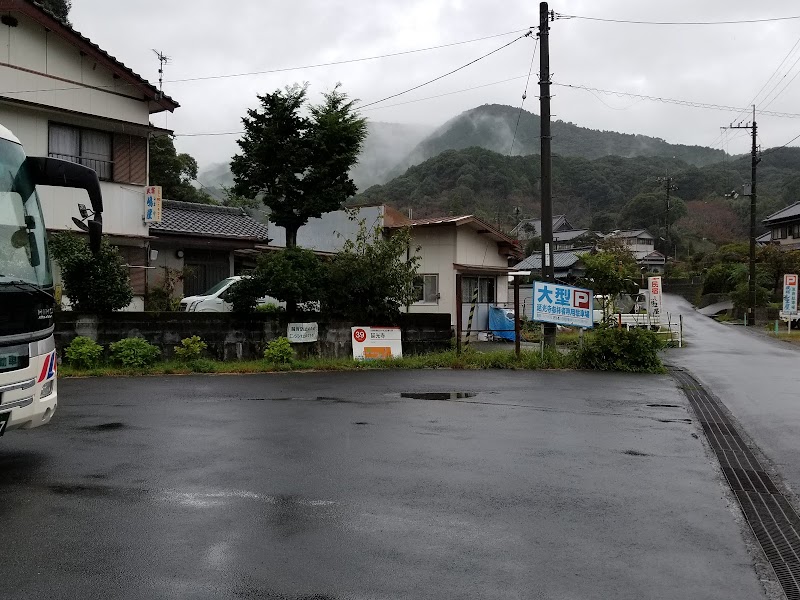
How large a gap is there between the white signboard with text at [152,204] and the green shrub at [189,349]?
6.09 meters

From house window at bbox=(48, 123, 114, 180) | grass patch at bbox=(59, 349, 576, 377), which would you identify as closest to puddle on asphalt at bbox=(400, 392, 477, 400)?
grass patch at bbox=(59, 349, 576, 377)

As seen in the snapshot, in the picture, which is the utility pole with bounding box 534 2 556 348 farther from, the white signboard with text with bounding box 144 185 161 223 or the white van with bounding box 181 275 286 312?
the white signboard with text with bounding box 144 185 161 223

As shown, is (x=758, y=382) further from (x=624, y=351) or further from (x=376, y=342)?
(x=376, y=342)

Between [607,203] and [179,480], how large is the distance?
75.0 meters

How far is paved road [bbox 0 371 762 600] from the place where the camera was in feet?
13.0

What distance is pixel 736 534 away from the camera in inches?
194

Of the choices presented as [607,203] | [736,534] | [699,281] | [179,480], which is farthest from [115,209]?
[607,203]

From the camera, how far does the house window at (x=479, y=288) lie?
24502 mm

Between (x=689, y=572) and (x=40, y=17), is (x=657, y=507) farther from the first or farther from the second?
(x=40, y=17)

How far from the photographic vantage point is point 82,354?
1350 cm

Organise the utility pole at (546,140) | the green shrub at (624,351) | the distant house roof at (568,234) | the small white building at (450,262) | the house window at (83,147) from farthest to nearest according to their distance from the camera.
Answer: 1. the distant house roof at (568,234)
2. the small white building at (450,262)
3. the house window at (83,147)
4. the utility pole at (546,140)
5. the green shrub at (624,351)

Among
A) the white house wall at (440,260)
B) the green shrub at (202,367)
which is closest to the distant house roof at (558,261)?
the white house wall at (440,260)

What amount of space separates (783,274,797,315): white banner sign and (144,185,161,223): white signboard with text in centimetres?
2664

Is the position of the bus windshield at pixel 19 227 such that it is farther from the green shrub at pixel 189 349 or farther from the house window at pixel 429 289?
the house window at pixel 429 289
